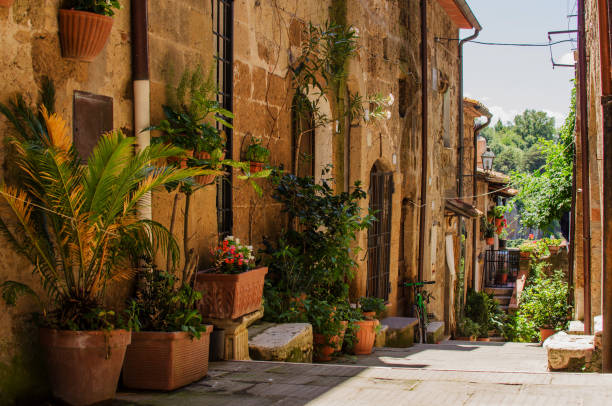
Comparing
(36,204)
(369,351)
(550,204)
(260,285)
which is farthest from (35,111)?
(550,204)

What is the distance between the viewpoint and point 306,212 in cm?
707

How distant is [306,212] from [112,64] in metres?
3.20

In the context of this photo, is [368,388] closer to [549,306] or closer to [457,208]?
[549,306]

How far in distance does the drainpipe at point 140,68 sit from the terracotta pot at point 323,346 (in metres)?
2.78

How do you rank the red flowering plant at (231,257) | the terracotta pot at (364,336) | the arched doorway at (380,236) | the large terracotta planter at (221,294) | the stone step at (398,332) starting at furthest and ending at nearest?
the arched doorway at (380,236)
the stone step at (398,332)
the terracotta pot at (364,336)
the red flowering plant at (231,257)
the large terracotta planter at (221,294)

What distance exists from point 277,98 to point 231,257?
8.23 feet

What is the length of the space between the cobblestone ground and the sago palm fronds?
2.30 ft

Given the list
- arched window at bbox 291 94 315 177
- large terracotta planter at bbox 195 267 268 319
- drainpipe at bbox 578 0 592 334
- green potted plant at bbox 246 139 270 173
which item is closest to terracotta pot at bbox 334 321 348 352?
arched window at bbox 291 94 315 177

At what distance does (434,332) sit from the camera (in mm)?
12141

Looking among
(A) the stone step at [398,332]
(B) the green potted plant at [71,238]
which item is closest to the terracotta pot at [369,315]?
(A) the stone step at [398,332]

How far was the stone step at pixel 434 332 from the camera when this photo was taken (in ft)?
39.7

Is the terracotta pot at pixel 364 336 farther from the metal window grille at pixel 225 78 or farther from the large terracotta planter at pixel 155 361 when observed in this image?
the large terracotta planter at pixel 155 361

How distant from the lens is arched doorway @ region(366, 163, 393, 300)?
34.1 feet

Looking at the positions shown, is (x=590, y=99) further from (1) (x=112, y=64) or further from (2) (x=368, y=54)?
(1) (x=112, y=64)
